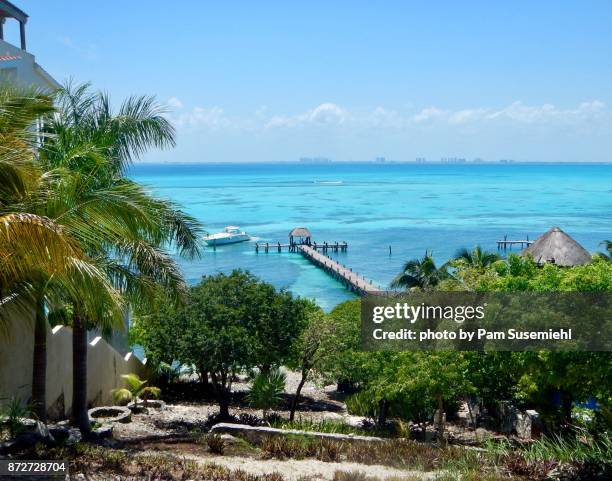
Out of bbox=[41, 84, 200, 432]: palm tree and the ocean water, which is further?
the ocean water

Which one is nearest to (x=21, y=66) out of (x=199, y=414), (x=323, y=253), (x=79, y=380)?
(x=79, y=380)

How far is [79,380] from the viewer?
13.6 metres

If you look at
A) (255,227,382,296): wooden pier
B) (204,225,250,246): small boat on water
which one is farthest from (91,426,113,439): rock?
(204,225,250,246): small boat on water

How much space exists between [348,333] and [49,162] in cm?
969

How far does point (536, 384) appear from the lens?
1279 centimetres

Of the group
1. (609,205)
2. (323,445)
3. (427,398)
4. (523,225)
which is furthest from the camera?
(609,205)

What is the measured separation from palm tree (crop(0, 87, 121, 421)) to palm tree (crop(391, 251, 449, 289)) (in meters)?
25.2

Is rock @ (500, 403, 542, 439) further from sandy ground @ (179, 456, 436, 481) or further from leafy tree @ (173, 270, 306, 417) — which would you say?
sandy ground @ (179, 456, 436, 481)

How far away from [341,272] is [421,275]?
28253 mm

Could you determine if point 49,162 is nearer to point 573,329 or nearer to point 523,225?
point 573,329

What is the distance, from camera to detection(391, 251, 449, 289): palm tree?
1335 inches

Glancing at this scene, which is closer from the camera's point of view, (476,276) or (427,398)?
(427,398)

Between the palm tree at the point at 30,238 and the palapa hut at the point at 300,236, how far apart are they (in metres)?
65.7

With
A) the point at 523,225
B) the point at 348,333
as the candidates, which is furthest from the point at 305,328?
the point at 523,225
